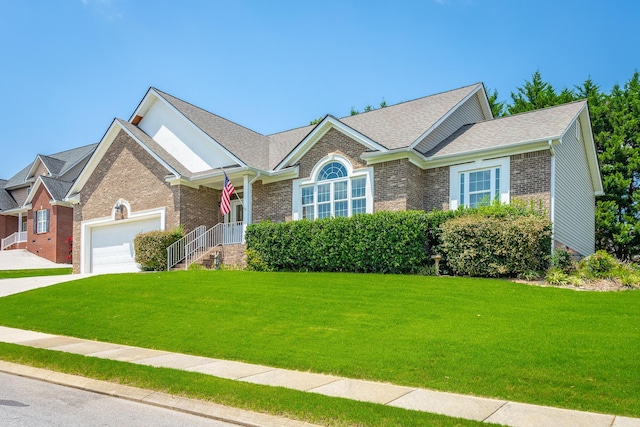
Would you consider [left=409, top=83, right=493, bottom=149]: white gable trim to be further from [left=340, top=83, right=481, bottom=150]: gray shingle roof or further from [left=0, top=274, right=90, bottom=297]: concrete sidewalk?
[left=0, top=274, right=90, bottom=297]: concrete sidewalk

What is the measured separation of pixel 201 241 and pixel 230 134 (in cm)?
590

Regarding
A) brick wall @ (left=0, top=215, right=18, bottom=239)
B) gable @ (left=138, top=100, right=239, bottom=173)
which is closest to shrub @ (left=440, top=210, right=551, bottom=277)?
gable @ (left=138, top=100, right=239, bottom=173)

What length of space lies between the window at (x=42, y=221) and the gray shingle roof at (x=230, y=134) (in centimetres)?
1693

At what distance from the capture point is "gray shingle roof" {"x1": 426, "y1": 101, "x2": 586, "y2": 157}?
1722cm

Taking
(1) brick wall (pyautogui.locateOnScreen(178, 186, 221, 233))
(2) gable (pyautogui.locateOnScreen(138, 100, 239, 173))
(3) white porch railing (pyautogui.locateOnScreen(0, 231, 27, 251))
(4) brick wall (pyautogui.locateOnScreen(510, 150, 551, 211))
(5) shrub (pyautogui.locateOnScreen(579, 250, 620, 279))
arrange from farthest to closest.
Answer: (3) white porch railing (pyautogui.locateOnScreen(0, 231, 27, 251))
(2) gable (pyautogui.locateOnScreen(138, 100, 239, 173))
(1) brick wall (pyautogui.locateOnScreen(178, 186, 221, 233))
(4) brick wall (pyautogui.locateOnScreen(510, 150, 551, 211))
(5) shrub (pyautogui.locateOnScreen(579, 250, 620, 279))

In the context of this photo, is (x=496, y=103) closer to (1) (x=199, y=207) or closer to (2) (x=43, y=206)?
(1) (x=199, y=207)

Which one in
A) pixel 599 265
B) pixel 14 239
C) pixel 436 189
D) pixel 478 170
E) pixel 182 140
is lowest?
pixel 14 239

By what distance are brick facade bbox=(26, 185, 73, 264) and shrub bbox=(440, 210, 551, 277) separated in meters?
28.7

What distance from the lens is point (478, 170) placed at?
59.3 feet

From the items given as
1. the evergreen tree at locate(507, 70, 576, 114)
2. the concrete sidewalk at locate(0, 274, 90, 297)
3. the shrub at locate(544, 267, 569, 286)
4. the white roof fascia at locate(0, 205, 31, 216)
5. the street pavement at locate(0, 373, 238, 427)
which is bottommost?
the concrete sidewalk at locate(0, 274, 90, 297)

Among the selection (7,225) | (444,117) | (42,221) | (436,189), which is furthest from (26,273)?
(444,117)

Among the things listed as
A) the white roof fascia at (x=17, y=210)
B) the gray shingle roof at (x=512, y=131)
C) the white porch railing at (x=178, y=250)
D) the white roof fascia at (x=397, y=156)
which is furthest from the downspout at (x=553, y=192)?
the white roof fascia at (x=17, y=210)

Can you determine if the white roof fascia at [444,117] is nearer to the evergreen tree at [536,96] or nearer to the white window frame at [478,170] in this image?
the white window frame at [478,170]

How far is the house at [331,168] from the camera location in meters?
17.7
